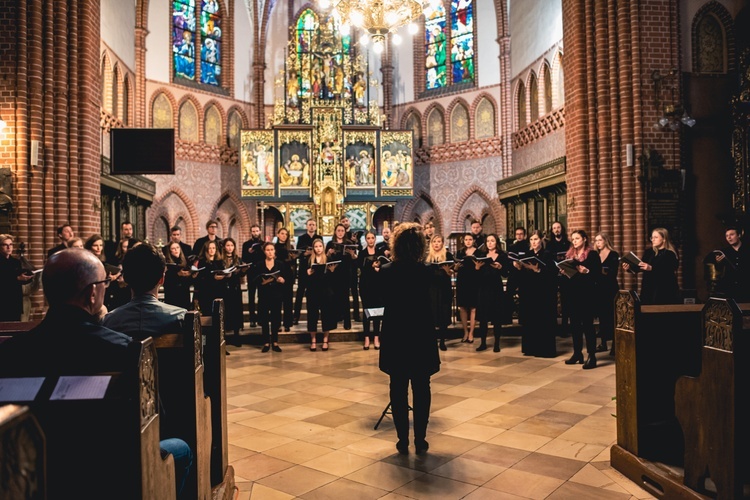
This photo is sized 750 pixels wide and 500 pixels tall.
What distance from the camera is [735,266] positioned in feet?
22.9

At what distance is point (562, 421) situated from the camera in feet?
15.7

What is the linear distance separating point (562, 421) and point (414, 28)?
33.7 feet

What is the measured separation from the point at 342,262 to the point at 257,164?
9968 millimetres

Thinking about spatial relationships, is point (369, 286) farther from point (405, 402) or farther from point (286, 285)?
point (405, 402)

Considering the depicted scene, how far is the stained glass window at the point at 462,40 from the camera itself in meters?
20.1

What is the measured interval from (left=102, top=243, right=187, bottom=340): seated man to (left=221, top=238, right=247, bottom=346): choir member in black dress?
4.83 m

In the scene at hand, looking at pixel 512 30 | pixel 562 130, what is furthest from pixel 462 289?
pixel 512 30

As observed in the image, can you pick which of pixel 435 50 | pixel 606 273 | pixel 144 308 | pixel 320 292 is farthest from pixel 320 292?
pixel 435 50

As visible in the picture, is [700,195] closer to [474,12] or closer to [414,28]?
[414,28]

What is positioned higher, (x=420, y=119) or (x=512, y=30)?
(x=512, y=30)

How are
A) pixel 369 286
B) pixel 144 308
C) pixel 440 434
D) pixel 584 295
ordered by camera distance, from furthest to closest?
pixel 369 286 < pixel 584 295 < pixel 440 434 < pixel 144 308

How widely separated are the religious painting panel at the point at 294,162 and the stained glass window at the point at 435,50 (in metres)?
5.66

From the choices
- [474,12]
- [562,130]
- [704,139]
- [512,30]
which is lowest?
[704,139]

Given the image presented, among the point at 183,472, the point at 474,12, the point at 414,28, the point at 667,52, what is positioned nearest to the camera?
the point at 183,472
